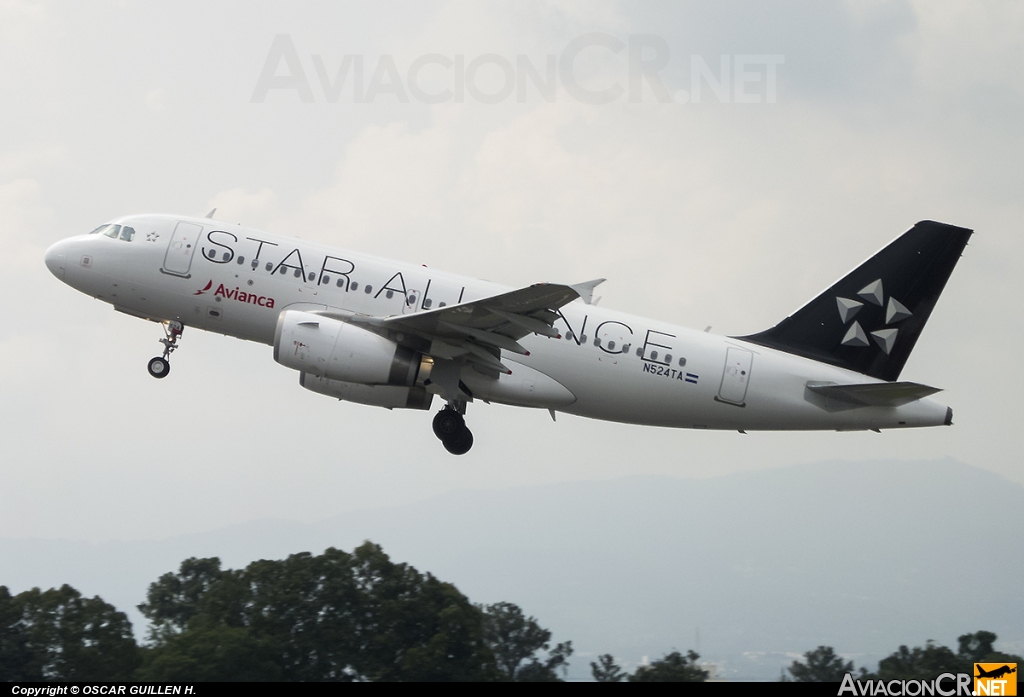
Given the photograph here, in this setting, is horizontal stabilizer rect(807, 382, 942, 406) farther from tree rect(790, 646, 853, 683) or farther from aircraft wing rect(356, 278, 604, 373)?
tree rect(790, 646, 853, 683)

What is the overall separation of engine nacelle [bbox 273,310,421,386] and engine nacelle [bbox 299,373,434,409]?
5.43ft

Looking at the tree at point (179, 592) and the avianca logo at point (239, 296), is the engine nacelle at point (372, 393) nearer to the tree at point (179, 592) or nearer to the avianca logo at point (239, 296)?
the avianca logo at point (239, 296)

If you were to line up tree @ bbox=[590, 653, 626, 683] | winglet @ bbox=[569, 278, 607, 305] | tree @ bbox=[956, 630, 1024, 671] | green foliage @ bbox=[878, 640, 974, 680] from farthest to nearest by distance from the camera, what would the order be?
tree @ bbox=[956, 630, 1024, 671] → green foliage @ bbox=[878, 640, 974, 680] → tree @ bbox=[590, 653, 626, 683] → winglet @ bbox=[569, 278, 607, 305]

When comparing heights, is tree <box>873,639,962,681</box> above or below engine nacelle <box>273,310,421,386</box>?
below

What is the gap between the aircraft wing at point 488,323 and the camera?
23.2 meters

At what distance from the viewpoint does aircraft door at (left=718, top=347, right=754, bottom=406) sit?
88.3 feet

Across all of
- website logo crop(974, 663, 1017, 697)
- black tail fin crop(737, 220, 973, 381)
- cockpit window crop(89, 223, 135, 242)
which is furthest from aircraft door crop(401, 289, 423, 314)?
website logo crop(974, 663, 1017, 697)

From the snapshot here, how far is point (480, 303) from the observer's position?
23688 mm

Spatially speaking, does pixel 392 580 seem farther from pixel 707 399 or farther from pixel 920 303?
pixel 920 303

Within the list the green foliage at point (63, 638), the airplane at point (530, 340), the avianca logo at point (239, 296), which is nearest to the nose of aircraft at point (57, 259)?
the airplane at point (530, 340)

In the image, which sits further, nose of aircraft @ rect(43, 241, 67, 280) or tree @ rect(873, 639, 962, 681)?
tree @ rect(873, 639, 962, 681)

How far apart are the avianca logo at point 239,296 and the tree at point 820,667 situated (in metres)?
22.8

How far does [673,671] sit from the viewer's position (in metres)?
34.6

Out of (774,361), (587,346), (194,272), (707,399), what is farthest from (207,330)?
(774,361)
